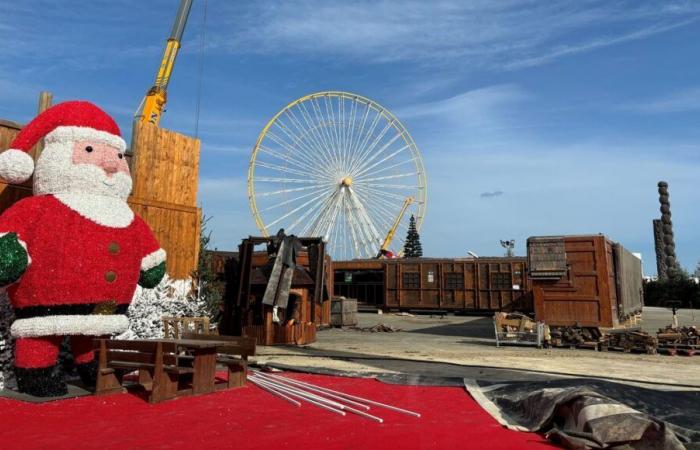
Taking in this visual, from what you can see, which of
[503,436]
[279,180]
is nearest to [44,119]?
[503,436]

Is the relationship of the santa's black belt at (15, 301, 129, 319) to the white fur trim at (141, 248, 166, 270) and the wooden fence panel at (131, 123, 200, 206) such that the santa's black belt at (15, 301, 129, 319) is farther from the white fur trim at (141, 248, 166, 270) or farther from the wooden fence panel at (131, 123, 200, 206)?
the wooden fence panel at (131, 123, 200, 206)

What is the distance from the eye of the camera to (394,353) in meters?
10.2

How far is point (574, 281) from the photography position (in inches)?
508

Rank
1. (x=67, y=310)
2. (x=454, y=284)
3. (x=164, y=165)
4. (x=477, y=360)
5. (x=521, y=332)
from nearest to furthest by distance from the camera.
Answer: (x=67, y=310)
(x=164, y=165)
(x=477, y=360)
(x=521, y=332)
(x=454, y=284)

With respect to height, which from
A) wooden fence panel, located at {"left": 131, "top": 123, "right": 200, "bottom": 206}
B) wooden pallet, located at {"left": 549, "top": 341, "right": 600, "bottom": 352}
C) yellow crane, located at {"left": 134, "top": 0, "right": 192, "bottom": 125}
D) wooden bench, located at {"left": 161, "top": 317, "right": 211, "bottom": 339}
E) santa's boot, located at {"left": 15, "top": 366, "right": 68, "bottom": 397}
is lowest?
wooden pallet, located at {"left": 549, "top": 341, "right": 600, "bottom": 352}

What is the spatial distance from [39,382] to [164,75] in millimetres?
29962

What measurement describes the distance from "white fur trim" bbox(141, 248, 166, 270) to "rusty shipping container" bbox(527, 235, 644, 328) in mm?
9790

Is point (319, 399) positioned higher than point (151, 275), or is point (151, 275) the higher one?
point (151, 275)

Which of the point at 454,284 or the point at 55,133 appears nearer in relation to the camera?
the point at 55,133

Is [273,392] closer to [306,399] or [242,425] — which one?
[306,399]

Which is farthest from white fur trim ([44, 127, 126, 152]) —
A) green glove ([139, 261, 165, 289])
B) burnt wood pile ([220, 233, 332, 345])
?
burnt wood pile ([220, 233, 332, 345])

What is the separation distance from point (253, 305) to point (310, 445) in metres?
8.44

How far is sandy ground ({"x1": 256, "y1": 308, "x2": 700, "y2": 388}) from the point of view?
7.43 m

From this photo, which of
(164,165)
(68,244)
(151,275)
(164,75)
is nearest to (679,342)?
(151,275)
